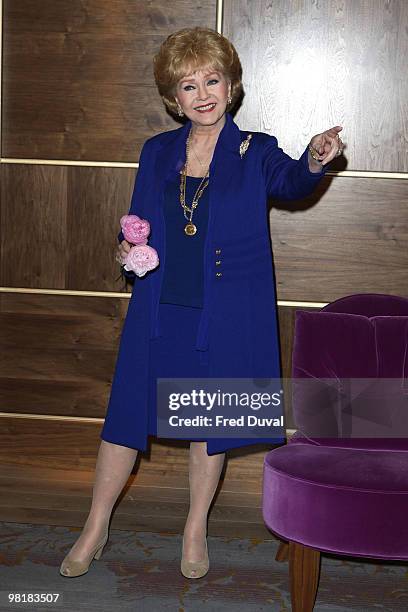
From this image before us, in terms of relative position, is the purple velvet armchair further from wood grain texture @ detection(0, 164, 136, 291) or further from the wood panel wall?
wood grain texture @ detection(0, 164, 136, 291)

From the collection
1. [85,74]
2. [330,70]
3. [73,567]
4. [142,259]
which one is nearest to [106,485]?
[73,567]

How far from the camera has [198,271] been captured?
8.72ft

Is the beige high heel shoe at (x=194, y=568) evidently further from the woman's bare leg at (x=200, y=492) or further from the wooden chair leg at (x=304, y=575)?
the wooden chair leg at (x=304, y=575)

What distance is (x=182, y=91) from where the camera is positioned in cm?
268

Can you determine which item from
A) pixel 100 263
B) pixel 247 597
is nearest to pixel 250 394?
pixel 247 597

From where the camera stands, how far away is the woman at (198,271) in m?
2.65

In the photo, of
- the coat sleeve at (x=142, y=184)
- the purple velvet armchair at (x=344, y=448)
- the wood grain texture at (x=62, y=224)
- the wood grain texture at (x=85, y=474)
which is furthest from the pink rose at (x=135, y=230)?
the wood grain texture at (x=85, y=474)

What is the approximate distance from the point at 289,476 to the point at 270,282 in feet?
2.19

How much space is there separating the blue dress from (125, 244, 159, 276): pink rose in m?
0.09

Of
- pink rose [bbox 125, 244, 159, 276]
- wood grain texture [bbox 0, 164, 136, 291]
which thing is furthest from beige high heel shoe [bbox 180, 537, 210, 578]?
wood grain texture [bbox 0, 164, 136, 291]

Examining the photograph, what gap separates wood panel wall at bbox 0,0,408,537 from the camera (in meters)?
3.39

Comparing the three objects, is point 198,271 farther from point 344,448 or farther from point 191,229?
point 344,448

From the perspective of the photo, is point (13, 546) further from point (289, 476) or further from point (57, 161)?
point (57, 161)

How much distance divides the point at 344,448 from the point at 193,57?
4.28 feet
